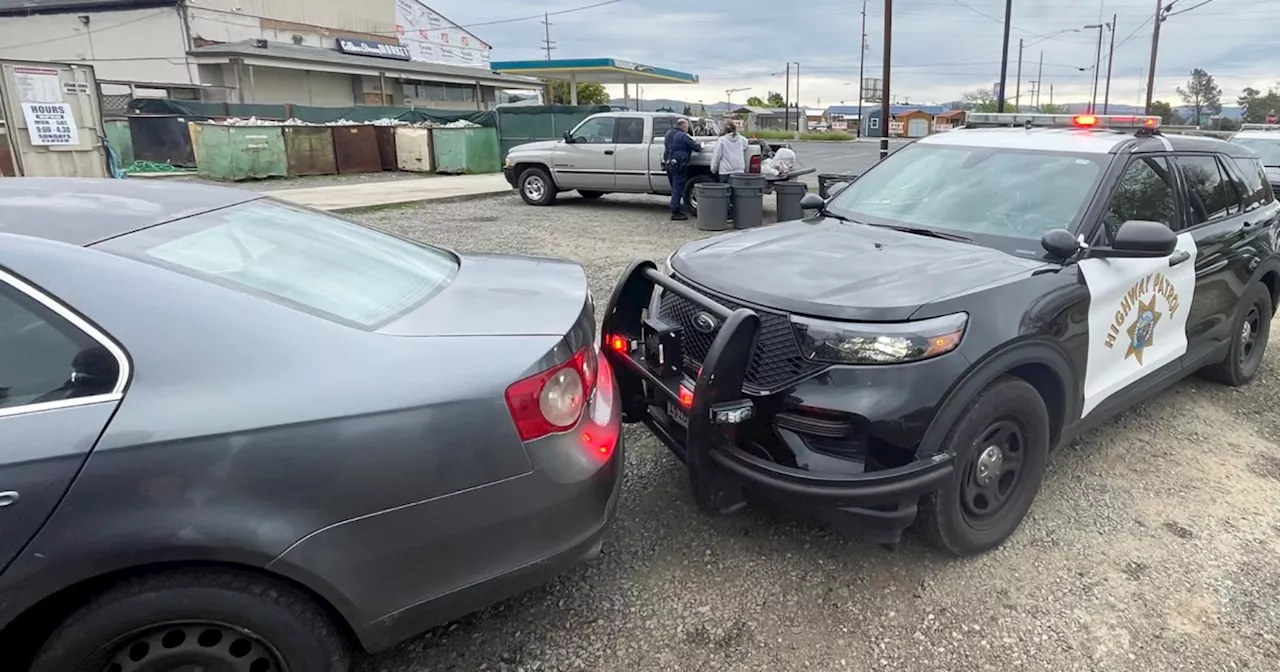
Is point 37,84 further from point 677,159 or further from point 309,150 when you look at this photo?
point 309,150

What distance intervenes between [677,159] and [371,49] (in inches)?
1296

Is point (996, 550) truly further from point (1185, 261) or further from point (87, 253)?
point (87, 253)

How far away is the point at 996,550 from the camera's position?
3.15 metres

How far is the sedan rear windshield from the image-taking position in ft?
7.05

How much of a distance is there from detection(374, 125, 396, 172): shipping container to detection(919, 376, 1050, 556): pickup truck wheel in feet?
65.4

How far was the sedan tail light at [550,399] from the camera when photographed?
7.02ft

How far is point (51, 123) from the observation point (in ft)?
28.8

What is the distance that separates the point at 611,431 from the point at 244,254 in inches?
51.0

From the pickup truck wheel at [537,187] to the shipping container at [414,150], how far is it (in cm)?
666

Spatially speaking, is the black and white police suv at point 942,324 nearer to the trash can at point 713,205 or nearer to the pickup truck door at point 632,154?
the trash can at point 713,205

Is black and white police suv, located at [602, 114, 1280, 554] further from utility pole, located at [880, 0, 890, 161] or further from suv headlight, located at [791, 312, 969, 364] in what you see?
utility pole, located at [880, 0, 890, 161]

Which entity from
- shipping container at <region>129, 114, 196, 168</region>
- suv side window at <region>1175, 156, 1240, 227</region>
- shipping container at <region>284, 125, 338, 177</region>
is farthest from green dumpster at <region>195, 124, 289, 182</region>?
suv side window at <region>1175, 156, 1240, 227</region>

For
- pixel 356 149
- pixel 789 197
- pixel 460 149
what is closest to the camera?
pixel 789 197

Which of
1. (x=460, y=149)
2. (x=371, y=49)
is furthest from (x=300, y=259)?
(x=371, y=49)
